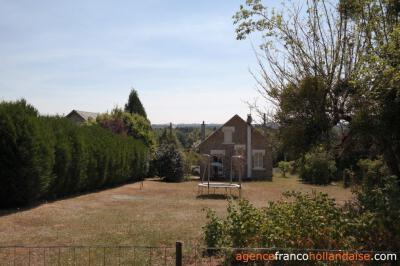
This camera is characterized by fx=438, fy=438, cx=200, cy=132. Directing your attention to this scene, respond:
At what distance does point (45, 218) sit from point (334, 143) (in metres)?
8.78

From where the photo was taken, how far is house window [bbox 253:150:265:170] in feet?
118

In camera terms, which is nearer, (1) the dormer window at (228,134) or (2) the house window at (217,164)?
(2) the house window at (217,164)

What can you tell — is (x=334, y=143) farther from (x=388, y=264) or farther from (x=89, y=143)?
(x=89, y=143)

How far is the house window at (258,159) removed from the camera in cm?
3599

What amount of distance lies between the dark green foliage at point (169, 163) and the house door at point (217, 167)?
4106mm

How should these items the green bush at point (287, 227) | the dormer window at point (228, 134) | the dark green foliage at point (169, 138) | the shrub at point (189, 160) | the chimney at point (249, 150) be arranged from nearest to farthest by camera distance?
the green bush at point (287, 227) < the shrub at point (189, 160) < the chimney at point (249, 150) < the dormer window at point (228, 134) < the dark green foliage at point (169, 138)

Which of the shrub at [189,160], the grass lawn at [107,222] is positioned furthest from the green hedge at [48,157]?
the shrub at [189,160]

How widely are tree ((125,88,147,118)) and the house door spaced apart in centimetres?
1183

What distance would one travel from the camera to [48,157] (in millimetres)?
16391

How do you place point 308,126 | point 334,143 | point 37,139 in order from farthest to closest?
point 37,139, point 334,143, point 308,126

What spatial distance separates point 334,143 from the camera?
34.2ft

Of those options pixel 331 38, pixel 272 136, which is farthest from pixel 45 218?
pixel 331 38

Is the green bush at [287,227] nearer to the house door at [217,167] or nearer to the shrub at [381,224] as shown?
the shrub at [381,224]

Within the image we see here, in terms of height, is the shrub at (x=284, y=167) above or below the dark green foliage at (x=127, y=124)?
below
